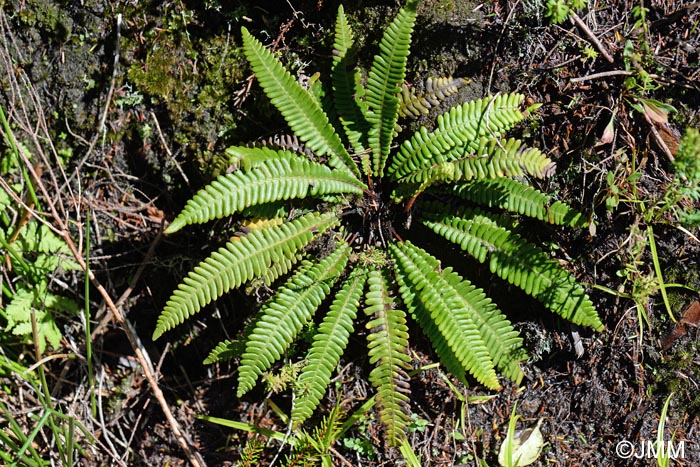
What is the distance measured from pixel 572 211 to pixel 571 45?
1088 mm

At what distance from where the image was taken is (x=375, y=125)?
3.67 metres

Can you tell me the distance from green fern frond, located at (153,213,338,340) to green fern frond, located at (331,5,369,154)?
22.5 inches

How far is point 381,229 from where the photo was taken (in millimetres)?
3877

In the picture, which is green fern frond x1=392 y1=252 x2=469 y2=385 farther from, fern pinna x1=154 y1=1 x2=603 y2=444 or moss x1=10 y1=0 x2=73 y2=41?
moss x1=10 y1=0 x2=73 y2=41

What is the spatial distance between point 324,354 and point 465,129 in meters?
1.55

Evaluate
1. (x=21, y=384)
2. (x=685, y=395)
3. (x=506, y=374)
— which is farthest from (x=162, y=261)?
(x=685, y=395)

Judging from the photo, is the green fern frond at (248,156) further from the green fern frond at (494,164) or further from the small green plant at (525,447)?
the small green plant at (525,447)

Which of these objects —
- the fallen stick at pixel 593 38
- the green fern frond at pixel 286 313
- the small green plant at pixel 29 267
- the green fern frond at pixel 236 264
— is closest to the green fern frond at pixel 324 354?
the green fern frond at pixel 286 313

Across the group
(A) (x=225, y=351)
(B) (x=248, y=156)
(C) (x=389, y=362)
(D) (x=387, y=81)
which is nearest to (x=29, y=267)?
(A) (x=225, y=351)

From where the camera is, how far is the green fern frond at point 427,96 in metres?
3.67

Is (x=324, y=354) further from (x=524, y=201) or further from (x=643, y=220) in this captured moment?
(x=643, y=220)

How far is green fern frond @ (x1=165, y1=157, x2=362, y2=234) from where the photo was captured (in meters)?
3.18

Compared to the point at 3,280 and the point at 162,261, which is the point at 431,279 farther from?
the point at 3,280

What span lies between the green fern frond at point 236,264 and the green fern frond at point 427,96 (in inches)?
34.1
